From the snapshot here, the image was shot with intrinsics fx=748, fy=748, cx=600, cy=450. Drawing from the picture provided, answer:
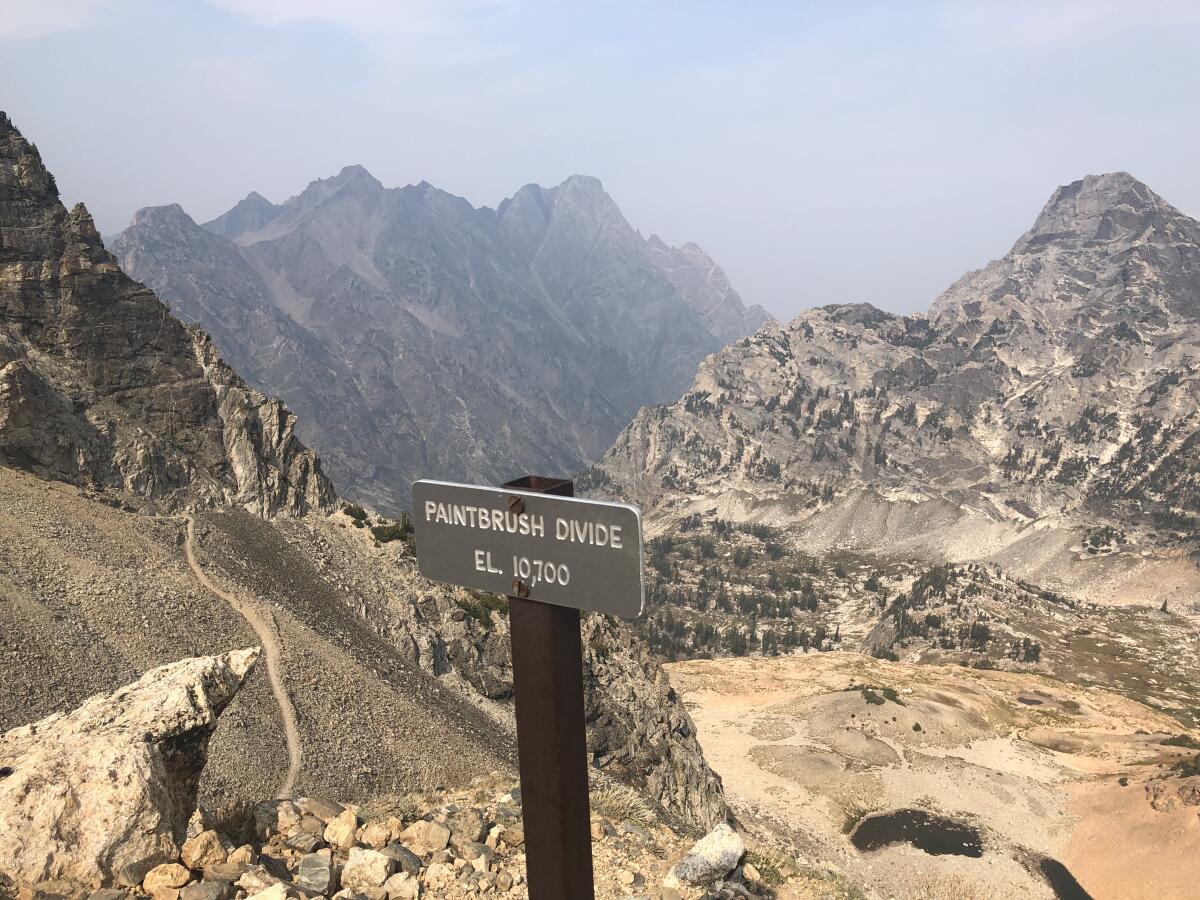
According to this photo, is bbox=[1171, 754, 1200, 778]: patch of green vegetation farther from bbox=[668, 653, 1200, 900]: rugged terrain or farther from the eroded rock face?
the eroded rock face

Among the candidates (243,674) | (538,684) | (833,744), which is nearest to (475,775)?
(243,674)

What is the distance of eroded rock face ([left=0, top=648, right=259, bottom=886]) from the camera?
28.9 ft

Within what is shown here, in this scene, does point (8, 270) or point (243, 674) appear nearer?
point (243, 674)

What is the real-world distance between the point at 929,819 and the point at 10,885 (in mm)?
60818

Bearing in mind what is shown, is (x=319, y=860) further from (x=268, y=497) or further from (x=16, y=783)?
(x=268, y=497)

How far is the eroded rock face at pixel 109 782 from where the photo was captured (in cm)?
882

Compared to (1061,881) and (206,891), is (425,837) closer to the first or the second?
(206,891)

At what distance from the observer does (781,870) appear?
20.2 metres

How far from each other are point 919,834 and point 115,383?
194 ft

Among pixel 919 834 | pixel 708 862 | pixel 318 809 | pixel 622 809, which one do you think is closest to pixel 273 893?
pixel 318 809

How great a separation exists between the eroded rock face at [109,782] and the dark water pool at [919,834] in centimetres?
5234

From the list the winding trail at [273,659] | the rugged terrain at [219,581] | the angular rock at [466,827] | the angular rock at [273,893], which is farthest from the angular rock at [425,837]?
the winding trail at [273,659]

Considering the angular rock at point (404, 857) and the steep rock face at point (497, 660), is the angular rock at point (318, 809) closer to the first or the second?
the angular rock at point (404, 857)

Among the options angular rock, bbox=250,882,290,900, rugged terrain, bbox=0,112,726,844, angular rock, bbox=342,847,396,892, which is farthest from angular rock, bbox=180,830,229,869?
rugged terrain, bbox=0,112,726,844
